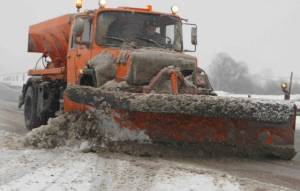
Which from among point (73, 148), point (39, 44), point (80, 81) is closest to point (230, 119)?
point (73, 148)

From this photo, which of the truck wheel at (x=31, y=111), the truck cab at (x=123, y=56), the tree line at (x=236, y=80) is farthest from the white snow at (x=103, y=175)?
the tree line at (x=236, y=80)

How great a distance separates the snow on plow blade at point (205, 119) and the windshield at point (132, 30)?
128 centimetres

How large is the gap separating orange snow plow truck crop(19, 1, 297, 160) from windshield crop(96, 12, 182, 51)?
1cm

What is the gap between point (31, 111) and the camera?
11.3 meters

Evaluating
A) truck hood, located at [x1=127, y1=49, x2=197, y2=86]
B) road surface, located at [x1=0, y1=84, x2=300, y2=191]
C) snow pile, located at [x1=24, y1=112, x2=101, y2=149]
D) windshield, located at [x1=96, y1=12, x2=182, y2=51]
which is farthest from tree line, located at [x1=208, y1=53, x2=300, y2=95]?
road surface, located at [x1=0, y1=84, x2=300, y2=191]

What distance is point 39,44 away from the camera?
12391mm

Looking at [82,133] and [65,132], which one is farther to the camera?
[65,132]

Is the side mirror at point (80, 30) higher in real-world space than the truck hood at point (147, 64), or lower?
higher

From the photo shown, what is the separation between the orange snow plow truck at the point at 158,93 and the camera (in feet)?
22.6

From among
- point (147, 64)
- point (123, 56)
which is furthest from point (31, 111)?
point (147, 64)

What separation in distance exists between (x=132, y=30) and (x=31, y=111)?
11.7 feet

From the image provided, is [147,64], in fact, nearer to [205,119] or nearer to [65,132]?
[205,119]

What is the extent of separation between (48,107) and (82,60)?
1.78m

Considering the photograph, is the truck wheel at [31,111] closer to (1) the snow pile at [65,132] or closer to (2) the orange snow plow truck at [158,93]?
(2) the orange snow plow truck at [158,93]
